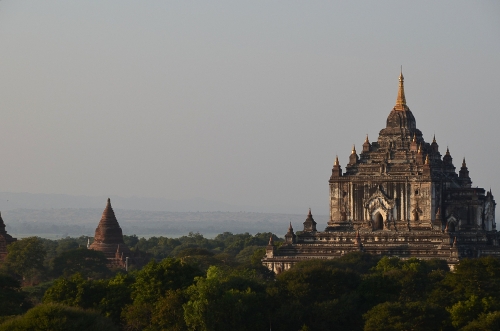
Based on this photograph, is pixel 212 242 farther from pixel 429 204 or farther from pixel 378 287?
pixel 378 287

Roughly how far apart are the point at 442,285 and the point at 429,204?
74.9 ft

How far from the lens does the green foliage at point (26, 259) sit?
93.4 metres

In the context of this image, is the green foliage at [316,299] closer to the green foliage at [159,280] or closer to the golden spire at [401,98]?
the green foliage at [159,280]

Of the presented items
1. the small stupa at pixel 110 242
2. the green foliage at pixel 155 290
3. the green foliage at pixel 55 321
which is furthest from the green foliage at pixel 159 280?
the small stupa at pixel 110 242

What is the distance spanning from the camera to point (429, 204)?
8650 cm

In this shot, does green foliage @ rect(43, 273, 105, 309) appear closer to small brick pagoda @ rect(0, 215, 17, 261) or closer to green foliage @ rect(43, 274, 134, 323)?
green foliage @ rect(43, 274, 134, 323)

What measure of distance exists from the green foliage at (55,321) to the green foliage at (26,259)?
3969cm

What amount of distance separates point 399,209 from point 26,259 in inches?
972

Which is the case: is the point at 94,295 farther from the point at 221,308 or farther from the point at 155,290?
the point at 221,308

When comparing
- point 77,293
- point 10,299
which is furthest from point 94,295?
point 10,299

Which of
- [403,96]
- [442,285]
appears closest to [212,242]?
[403,96]

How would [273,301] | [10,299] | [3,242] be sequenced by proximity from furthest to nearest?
[3,242], [10,299], [273,301]

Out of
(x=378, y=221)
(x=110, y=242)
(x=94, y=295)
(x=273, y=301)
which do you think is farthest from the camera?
(x=110, y=242)

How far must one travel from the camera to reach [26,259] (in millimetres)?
94188
